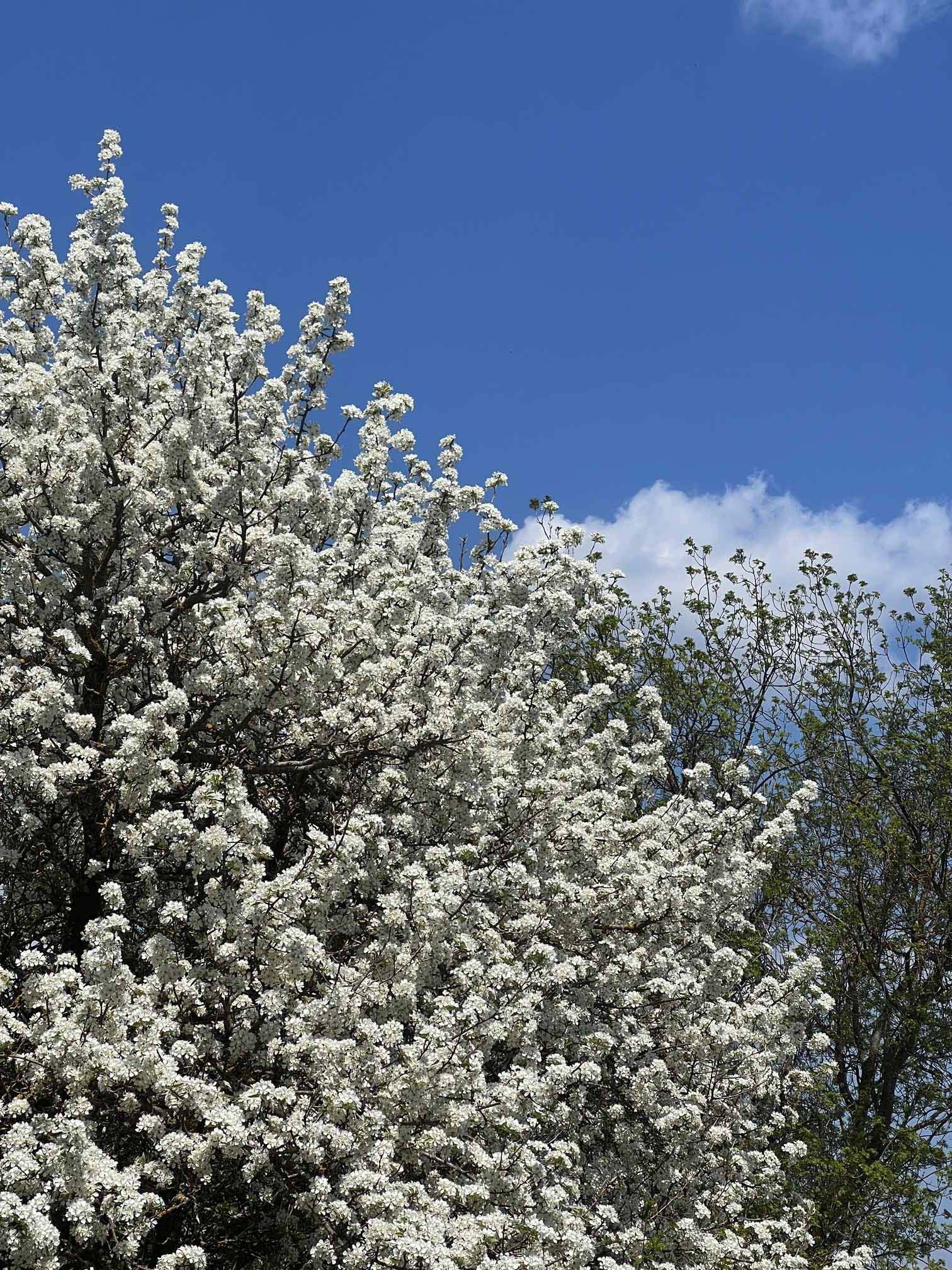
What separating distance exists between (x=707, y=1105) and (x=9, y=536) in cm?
1005

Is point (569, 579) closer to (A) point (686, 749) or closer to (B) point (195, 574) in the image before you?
(B) point (195, 574)

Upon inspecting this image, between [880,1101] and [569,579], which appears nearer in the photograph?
[569,579]

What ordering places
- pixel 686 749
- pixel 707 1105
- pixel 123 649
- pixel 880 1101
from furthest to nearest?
pixel 686 749, pixel 880 1101, pixel 707 1105, pixel 123 649

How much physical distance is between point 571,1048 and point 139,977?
192 inches

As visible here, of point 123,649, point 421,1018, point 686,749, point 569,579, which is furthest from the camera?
point 686,749

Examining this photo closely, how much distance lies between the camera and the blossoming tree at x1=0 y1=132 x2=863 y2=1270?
9.02 metres

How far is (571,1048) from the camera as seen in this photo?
1293 cm

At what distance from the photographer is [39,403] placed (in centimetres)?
1159

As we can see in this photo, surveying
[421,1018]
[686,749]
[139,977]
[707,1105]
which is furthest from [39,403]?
[686,749]

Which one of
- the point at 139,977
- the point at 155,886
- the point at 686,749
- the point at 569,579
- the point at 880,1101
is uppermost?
the point at 686,749

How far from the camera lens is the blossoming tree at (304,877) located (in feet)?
29.6

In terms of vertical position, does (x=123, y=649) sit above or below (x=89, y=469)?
below

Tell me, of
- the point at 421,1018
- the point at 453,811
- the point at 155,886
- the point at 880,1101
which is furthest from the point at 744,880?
the point at 880,1101

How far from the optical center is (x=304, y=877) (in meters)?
10.2
